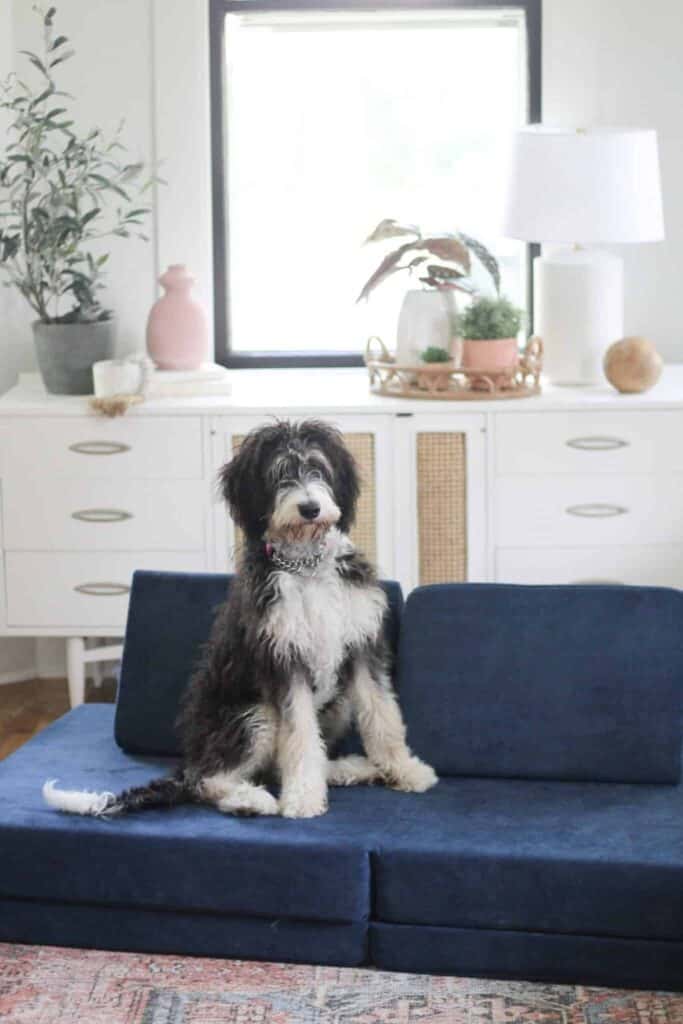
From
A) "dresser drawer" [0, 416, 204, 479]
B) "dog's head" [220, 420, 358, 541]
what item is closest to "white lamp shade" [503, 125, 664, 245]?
"dresser drawer" [0, 416, 204, 479]

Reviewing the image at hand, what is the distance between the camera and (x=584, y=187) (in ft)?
14.0

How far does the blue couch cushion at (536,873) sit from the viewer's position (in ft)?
9.08

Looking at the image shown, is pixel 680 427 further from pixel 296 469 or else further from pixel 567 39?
pixel 296 469

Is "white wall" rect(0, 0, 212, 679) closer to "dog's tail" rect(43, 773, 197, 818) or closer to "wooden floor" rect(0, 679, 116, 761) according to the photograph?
"wooden floor" rect(0, 679, 116, 761)

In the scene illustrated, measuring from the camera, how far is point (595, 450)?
14.1 ft

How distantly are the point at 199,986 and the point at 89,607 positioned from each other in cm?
170

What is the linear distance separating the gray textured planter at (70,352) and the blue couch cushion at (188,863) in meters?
1.66

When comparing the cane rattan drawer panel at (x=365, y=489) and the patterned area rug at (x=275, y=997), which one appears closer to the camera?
the patterned area rug at (x=275, y=997)

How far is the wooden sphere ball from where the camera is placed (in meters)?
4.33

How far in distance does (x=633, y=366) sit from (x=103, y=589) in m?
1.45

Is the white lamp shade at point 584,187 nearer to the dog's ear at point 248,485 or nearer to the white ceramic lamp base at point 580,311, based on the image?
the white ceramic lamp base at point 580,311

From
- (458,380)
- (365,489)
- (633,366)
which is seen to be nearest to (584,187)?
(633,366)

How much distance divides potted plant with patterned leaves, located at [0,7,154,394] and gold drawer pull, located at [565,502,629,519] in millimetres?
1263

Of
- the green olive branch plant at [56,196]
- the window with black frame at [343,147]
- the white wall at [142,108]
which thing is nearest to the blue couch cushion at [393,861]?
the green olive branch plant at [56,196]
